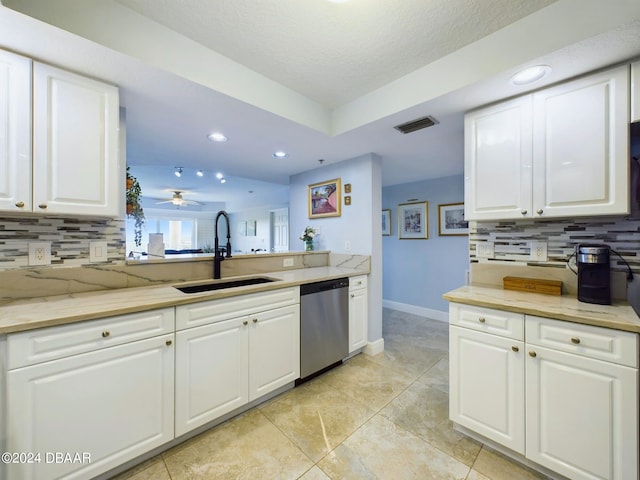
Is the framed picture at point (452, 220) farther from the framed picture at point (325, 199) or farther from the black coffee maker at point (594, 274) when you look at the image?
the black coffee maker at point (594, 274)

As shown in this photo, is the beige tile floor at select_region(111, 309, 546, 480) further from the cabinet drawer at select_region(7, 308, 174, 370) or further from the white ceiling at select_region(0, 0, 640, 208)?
the white ceiling at select_region(0, 0, 640, 208)

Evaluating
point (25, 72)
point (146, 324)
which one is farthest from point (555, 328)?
→ point (25, 72)

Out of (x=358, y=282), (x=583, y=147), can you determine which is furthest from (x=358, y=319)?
(x=583, y=147)

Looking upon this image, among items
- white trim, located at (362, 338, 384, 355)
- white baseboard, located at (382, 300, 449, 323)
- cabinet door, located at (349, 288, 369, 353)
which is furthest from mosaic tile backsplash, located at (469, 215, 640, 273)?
white baseboard, located at (382, 300, 449, 323)

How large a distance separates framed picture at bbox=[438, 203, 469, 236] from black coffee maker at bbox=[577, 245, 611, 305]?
7.64 ft

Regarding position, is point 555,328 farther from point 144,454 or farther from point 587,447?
point 144,454

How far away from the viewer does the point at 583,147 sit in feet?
4.76

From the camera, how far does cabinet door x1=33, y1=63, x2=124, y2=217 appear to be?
1.35 metres

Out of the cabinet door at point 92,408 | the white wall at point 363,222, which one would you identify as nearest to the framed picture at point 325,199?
the white wall at point 363,222

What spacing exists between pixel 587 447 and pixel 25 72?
10.7ft

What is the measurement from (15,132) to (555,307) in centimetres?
289

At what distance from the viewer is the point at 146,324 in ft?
4.57

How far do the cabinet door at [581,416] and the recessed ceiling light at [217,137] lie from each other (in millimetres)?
2652

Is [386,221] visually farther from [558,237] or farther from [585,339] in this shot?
[585,339]
